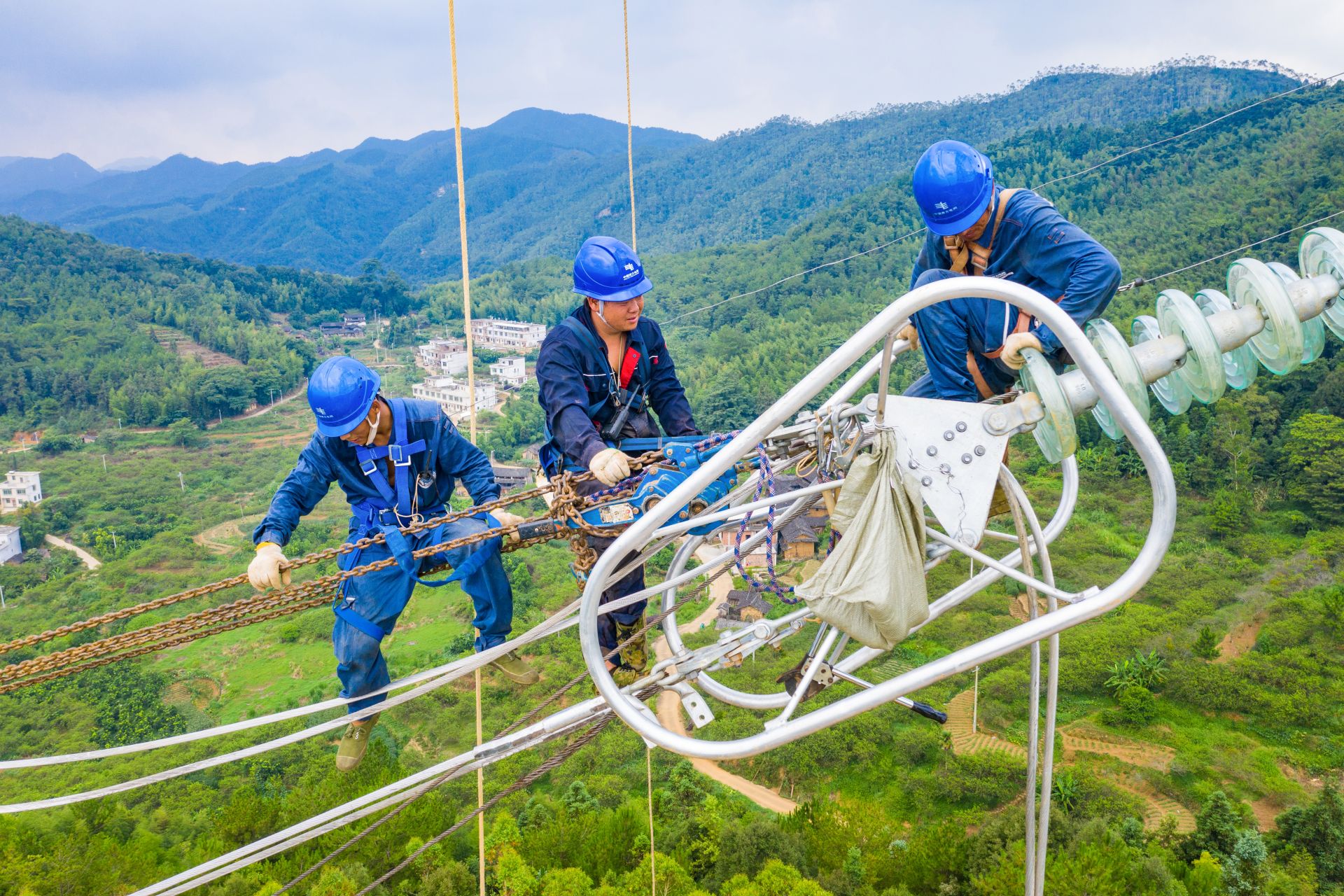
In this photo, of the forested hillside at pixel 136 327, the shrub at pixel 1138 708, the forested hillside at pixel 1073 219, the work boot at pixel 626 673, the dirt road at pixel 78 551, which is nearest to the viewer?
the work boot at pixel 626 673

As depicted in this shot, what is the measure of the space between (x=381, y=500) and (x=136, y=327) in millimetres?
82840

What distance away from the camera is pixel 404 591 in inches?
155

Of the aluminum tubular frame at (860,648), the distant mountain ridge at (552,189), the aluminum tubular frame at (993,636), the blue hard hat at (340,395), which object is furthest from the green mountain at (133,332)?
the aluminum tubular frame at (993,636)

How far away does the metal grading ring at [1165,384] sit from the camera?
331 cm

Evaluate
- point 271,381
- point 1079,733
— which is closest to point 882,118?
point 271,381

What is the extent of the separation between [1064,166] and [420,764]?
6298cm

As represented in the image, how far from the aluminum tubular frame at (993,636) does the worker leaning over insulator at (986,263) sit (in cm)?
74

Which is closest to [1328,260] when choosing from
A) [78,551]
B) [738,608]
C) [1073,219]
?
[738,608]

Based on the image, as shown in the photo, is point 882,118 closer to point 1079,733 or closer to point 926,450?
point 1079,733

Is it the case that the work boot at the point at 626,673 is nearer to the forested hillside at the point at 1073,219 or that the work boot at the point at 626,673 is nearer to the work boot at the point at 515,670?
the work boot at the point at 515,670

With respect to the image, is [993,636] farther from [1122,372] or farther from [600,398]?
[600,398]

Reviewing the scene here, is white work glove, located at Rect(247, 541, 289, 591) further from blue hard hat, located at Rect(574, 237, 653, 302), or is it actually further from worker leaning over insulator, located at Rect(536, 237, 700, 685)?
blue hard hat, located at Rect(574, 237, 653, 302)

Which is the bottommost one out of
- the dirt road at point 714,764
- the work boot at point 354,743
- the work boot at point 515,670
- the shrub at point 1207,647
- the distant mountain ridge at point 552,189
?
the dirt road at point 714,764

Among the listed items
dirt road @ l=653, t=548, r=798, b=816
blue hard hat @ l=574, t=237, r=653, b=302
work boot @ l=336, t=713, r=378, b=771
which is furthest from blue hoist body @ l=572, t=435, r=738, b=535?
dirt road @ l=653, t=548, r=798, b=816
